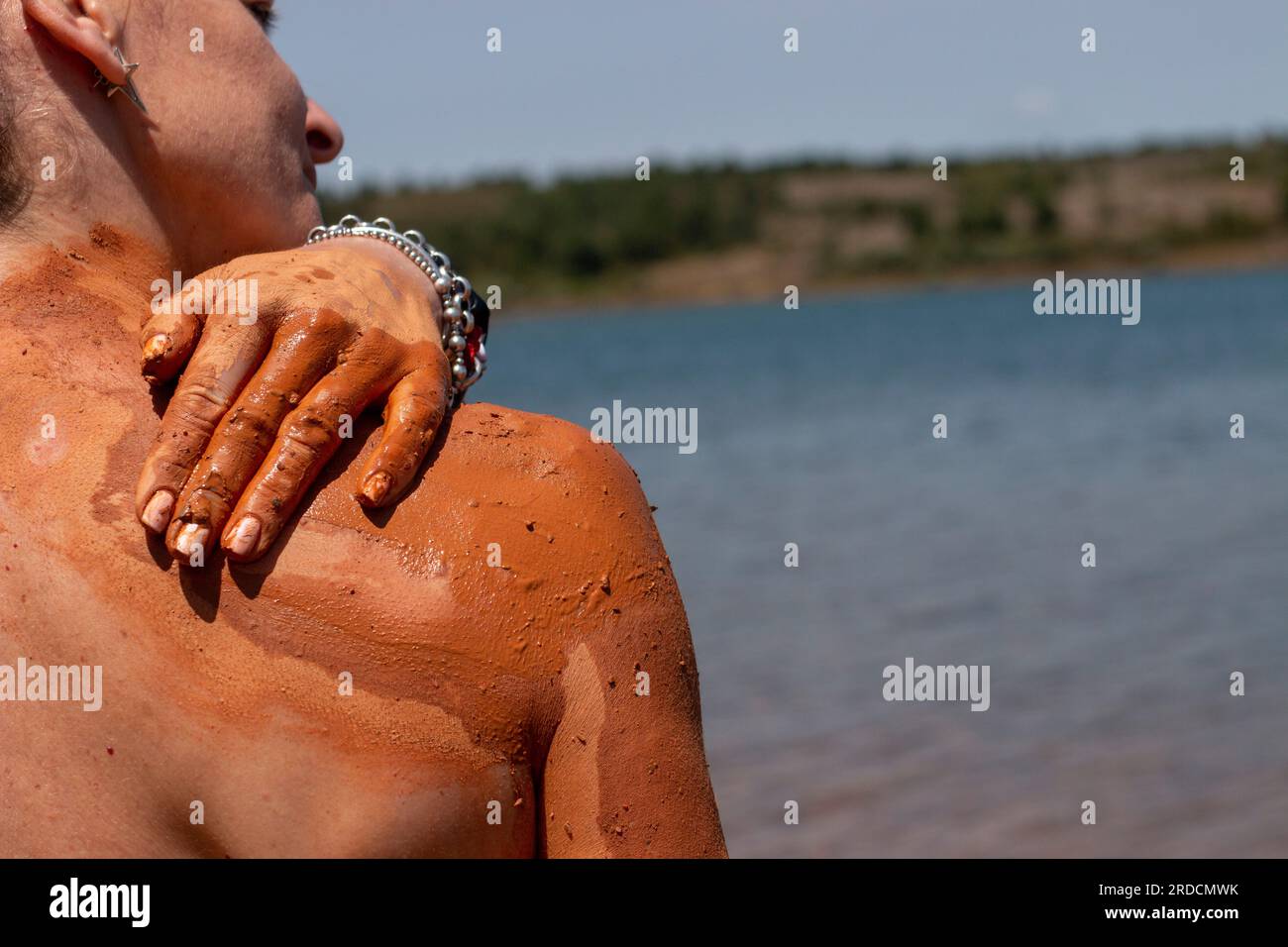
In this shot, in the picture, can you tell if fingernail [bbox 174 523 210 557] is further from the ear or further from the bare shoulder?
the ear

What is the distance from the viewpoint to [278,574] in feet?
4.30

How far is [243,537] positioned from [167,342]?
8.6 inches

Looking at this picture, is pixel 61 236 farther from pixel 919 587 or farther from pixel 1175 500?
pixel 1175 500

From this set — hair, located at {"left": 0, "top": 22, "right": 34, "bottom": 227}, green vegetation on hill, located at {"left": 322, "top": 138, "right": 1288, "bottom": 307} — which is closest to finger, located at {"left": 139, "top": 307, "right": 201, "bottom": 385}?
hair, located at {"left": 0, "top": 22, "right": 34, "bottom": 227}

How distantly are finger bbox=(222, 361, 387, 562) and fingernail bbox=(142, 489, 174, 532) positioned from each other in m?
0.06

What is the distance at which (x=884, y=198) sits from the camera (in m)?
62.4

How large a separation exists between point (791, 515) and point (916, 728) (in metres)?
5.52

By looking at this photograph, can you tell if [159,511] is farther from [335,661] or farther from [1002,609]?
[1002,609]

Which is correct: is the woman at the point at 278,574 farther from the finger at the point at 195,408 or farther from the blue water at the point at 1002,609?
the blue water at the point at 1002,609

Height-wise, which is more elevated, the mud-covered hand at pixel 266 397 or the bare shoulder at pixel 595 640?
the mud-covered hand at pixel 266 397

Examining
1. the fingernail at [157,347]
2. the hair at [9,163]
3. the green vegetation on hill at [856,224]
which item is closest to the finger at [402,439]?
the fingernail at [157,347]

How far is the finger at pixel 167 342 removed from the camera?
1.34m

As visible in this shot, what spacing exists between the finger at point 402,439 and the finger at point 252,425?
0.09 metres

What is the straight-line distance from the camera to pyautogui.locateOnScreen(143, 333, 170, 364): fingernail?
4.40 ft
